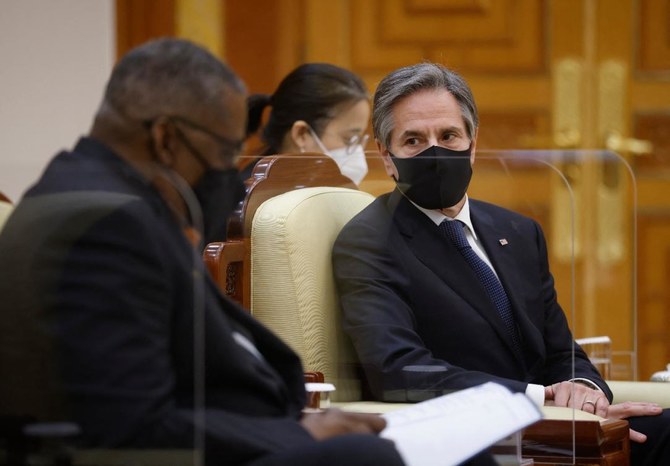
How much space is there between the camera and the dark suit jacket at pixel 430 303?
194 centimetres

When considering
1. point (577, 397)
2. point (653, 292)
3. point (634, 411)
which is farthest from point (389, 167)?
point (653, 292)

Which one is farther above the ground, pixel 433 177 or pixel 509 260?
pixel 433 177

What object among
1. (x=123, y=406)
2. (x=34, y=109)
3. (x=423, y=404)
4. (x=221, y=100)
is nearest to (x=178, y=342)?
(x=123, y=406)

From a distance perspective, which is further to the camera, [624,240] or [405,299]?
[624,240]

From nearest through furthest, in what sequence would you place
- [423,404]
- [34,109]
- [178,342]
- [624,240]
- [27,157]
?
[178,342] < [27,157] < [423,404] < [624,240] < [34,109]

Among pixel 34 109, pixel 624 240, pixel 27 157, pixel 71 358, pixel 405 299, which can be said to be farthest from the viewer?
pixel 34 109

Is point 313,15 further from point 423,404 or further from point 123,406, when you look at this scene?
point 123,406

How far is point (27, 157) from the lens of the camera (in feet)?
5.05

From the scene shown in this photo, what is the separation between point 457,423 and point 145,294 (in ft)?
1.63

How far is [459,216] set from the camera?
6.78ft

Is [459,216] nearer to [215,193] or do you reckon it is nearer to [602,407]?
[602,407]

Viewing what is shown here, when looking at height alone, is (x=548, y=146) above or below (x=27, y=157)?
below

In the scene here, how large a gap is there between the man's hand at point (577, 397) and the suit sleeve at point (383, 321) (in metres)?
0.05

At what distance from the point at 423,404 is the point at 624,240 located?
5.42 ft
